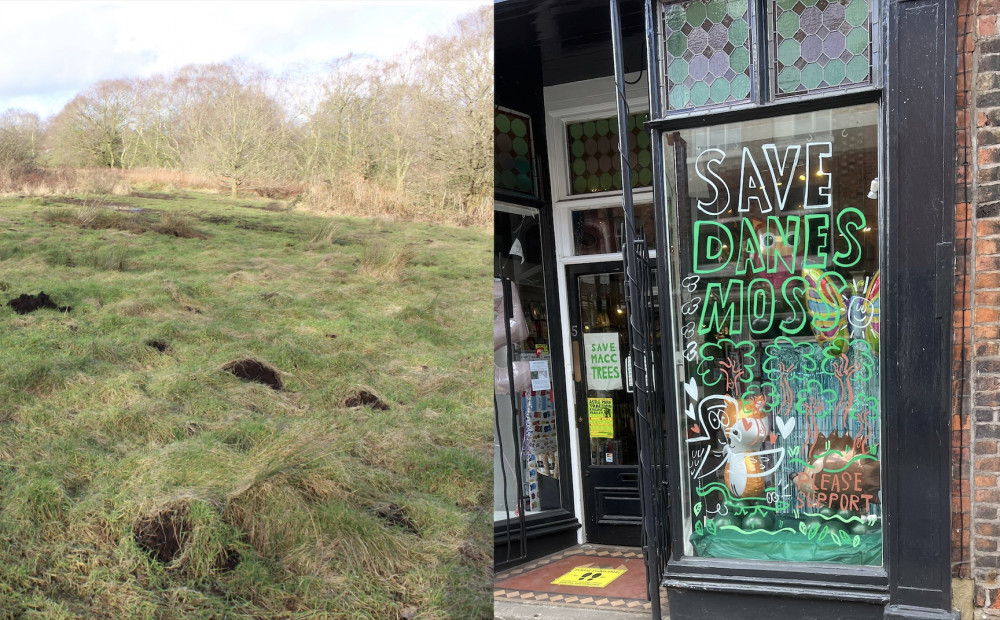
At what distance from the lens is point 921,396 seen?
11.1ft

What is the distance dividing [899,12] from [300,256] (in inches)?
345

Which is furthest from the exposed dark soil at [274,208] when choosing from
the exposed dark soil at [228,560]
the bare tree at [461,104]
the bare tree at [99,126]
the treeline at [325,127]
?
the exposed dark soil at [228,560]

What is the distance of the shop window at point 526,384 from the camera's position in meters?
5.47

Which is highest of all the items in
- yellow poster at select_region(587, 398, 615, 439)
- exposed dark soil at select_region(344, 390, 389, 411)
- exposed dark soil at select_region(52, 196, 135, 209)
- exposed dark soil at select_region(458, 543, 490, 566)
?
exposed dark soil at select_region(52, 196, 135, 209)

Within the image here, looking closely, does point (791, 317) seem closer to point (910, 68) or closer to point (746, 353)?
point (746, 353)

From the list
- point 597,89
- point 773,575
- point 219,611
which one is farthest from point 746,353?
point 219,611

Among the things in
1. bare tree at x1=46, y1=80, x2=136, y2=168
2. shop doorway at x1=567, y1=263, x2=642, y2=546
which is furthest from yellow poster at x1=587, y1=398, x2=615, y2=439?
bare tree at x1=46, y1=80, x2=136, y2=168

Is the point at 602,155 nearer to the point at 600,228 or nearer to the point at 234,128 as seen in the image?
the point at 600,228

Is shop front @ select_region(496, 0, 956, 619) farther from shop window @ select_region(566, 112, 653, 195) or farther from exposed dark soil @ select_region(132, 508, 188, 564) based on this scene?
exposed dark soil @ select_region(132, 508, 188, 564)

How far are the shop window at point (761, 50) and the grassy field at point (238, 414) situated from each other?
13.7 feet

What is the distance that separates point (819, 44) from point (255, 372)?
22.2 feet

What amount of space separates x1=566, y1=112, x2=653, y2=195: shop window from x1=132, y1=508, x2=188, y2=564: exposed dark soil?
159 inches

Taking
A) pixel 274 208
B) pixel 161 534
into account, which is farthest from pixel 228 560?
pixel 274 208

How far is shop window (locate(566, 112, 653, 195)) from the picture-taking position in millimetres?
5391
